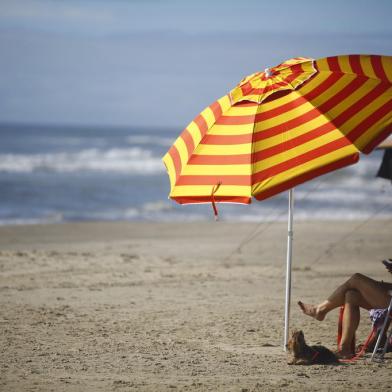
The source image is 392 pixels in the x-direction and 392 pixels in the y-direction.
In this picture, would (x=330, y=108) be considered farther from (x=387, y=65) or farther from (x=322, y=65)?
(x=387, y=65)

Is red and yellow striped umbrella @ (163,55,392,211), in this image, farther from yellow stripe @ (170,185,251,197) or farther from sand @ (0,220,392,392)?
sand @ (0,220,392,392)

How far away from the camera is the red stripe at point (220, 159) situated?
16.1ft

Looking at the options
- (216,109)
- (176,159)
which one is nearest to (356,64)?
(216,109)

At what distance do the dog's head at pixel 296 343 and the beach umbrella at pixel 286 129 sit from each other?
35 cm

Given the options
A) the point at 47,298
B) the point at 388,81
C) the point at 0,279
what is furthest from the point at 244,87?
the point at 0,279

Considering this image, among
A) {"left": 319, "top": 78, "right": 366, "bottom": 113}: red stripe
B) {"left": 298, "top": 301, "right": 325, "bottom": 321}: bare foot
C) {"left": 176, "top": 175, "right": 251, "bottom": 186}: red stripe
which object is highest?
{"left": 319, "top": 78, "right": 366, "bottom": 113}: red stripe

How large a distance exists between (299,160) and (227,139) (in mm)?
627

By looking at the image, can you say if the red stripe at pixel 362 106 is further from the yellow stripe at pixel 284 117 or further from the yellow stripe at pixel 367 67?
the yellow stripe at pixel 284 117

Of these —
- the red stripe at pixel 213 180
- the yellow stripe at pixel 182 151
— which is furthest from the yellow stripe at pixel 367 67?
the yellow stripe at pixel 182 151

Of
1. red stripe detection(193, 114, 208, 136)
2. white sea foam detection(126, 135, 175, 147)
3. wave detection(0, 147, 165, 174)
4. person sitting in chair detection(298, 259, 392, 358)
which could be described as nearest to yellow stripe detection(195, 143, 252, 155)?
red stripe detection(193, 114, 208, 136)

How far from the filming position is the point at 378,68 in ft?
16.8

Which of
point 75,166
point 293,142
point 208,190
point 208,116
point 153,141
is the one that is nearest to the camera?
point 293,142

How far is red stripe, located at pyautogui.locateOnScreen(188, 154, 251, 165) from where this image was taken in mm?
4895

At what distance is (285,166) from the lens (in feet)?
15.5
